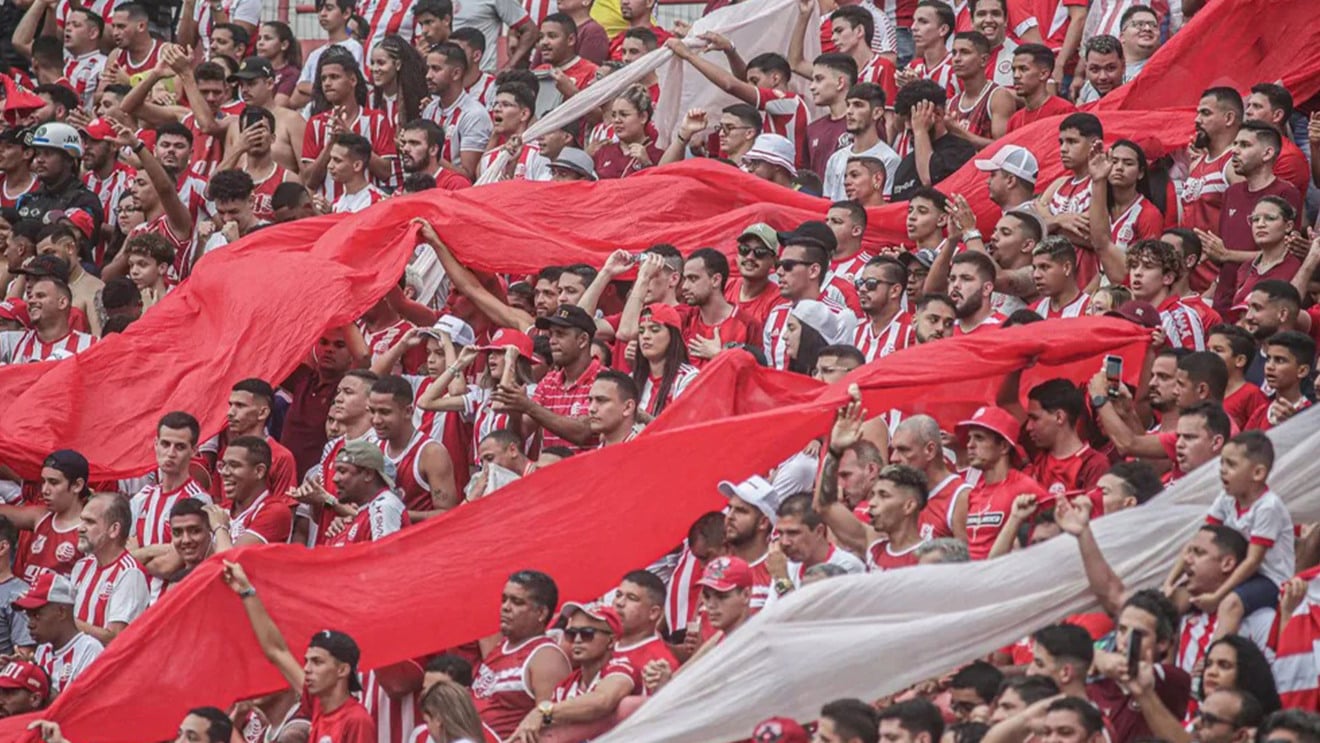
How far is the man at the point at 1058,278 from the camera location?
12.4 m

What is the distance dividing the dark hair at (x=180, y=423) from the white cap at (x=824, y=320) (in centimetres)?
308

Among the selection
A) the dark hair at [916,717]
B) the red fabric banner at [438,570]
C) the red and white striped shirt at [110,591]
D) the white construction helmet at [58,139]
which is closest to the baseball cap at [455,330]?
the red and white striped shirt at [110,591]

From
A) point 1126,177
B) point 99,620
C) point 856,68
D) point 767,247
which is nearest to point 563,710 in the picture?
point 99,620

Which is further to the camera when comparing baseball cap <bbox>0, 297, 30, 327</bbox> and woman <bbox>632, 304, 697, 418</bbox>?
baseball cap <bbox>0, 297, 30, 327</bbox>

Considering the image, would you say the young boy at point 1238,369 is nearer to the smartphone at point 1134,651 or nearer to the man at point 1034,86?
the smartphone at point 1134,651

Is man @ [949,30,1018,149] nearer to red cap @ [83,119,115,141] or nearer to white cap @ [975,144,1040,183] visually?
white cap @ [975,144,1040,183]

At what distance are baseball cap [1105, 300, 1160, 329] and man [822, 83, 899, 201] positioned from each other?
11.1ft

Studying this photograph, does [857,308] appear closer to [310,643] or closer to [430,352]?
[430,352]

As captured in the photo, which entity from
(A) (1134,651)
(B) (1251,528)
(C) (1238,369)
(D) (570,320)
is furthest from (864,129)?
(A) (1134,651)

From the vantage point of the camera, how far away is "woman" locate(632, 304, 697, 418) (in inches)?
485

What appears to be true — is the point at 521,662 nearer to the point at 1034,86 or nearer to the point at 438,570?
the point at 438,570

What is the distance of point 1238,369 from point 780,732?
3.48 meters

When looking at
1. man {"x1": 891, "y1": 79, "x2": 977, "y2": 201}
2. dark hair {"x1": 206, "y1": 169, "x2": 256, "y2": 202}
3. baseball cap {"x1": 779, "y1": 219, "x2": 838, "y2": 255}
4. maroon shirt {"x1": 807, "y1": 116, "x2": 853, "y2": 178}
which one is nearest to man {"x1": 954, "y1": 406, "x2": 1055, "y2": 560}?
baseball cap {"x1": 779, "y1": 219, "x2": 838, "y2": 255}

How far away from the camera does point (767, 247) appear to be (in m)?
13.3
